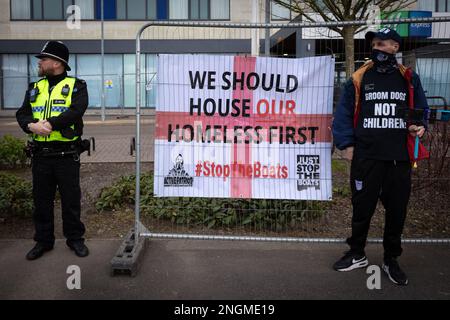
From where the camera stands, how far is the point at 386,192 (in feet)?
13.8

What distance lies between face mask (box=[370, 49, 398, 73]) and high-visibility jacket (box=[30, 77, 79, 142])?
2.83 m

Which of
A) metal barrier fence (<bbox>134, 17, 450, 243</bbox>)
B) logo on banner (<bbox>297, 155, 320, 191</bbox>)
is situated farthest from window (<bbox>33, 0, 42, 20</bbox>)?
logo on banner (<bbox>297, 155, 320, 191</bbox>)

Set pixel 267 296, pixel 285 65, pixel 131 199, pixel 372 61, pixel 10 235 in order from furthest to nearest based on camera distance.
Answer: pixel 131 199 < pixel 10 235 < pixel 285 65 < pixel 372 61 < pixel 267 296

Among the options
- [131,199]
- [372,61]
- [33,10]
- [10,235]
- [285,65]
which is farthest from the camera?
[33,10]

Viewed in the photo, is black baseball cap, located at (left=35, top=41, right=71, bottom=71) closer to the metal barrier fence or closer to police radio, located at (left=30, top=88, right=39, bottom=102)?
police radio, located at (left=30, top=88, right=39, bottom=102)

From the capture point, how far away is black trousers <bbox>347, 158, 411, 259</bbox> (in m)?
4.13

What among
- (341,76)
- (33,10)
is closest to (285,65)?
(341,76)

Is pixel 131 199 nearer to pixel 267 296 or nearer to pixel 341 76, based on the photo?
pixel 267 296

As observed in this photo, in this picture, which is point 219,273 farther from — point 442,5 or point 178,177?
point 442,5

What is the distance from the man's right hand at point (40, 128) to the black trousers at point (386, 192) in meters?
2.80

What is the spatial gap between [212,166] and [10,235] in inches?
103

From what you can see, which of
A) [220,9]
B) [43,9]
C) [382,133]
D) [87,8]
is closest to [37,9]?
[43,9]

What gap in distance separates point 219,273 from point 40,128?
6.90 feet

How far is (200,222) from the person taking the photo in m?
5.65
